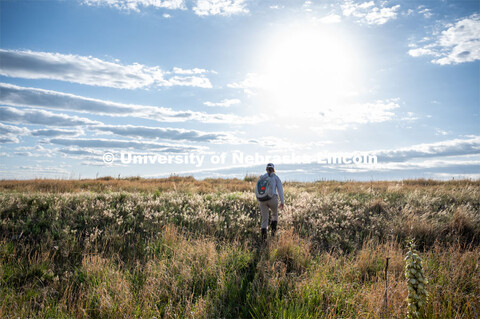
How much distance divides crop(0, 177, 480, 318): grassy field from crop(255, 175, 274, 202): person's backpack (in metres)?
1.23

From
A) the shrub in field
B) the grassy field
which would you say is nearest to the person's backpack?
the grassy field

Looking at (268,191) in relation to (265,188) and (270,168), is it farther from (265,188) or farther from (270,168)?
(270,168)

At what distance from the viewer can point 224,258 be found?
7.39 metres

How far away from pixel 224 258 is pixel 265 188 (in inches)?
116

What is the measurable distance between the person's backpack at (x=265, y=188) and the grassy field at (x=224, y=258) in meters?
1.23

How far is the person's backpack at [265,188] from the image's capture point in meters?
9.67

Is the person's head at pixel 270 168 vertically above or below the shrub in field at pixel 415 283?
above

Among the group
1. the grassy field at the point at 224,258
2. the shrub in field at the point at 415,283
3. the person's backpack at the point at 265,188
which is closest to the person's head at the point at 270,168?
the person's backpack at the point at 265,188

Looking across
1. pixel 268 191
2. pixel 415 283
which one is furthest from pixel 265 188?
→ pixel 415 283

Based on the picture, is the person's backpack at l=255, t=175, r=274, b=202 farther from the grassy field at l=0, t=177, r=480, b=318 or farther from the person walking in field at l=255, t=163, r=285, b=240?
the grassy field at l=0, t=177, r=480, b=318

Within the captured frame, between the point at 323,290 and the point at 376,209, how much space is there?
30.8 feet

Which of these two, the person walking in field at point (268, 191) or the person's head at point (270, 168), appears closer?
the person walking in field at point (268, 191)

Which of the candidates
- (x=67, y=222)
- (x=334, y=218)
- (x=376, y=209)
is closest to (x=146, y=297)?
(x=67, y=222)

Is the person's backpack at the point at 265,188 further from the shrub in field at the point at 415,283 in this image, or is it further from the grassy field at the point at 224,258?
the shrub in field at the point at 415,283
